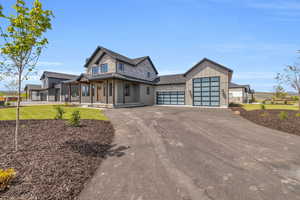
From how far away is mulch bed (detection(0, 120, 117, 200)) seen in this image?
268cm

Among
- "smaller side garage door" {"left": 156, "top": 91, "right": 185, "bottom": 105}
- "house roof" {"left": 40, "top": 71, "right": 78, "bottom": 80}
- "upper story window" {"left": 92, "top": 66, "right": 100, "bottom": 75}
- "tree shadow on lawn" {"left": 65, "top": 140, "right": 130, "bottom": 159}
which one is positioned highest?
"house roof" {"left": 40, "top": 71, "right": 78, "bottom": 80}

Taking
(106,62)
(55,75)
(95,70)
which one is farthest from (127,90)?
(55,75)

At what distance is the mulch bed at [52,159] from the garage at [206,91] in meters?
17.0

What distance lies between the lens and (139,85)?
21.8m

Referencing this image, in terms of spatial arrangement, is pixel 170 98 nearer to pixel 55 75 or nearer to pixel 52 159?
pixel 52 159

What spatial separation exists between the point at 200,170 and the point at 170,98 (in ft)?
65.4

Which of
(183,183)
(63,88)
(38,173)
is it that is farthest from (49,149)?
(63,88)

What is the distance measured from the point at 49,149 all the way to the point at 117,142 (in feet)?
7.68

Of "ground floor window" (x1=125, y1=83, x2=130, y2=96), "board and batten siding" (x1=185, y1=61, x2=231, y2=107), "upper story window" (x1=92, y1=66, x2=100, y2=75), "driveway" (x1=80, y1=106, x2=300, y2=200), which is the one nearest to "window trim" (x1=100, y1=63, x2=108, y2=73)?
"upper story window" (x1=92, y1=66, x2=100, y2=75)

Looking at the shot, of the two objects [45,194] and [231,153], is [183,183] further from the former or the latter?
[45,194]

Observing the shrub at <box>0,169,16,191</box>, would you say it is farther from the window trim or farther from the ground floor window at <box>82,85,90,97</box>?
the ground floor window at <box>82,85,90,97</box>

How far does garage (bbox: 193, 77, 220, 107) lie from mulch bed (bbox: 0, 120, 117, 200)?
1705 centimetres

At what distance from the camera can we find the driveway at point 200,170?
269 centimetres

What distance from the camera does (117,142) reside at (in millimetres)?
5551
